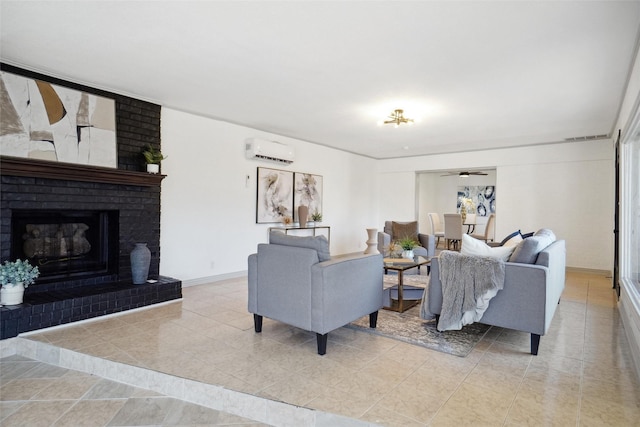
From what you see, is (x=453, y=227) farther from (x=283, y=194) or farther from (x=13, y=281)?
(x=13, y=281)

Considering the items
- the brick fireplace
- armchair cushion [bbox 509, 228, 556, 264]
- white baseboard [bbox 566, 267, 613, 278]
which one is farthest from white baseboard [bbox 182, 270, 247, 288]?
white baseboard [bbox 566, 267, 613, 278]

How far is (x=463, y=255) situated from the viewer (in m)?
3.12

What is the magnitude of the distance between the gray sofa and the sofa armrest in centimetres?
98

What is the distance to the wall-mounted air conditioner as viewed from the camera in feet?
18.6

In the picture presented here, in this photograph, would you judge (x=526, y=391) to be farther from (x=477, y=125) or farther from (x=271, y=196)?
(x=271, y=196)

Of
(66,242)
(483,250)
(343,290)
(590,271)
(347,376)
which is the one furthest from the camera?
(590,271)

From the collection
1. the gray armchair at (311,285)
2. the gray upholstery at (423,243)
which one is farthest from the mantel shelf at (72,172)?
the gray upholstery at (423,243)

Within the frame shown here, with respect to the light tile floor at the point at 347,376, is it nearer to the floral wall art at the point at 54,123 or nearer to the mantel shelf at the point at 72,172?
the mantel shelf at the point at 72,172

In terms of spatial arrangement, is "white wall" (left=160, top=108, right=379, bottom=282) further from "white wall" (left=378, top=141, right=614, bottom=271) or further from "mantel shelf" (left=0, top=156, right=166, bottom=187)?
"white wall" (left=378, top=141, right=614, bottom=271)

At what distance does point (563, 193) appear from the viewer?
6.61 metres

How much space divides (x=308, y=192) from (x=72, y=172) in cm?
411

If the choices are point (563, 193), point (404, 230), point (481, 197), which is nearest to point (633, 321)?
point (404, 230)

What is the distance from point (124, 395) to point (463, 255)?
9.26 ft

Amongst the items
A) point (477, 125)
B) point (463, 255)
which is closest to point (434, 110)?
point (477, 125)
